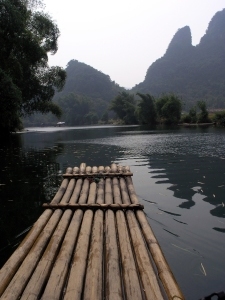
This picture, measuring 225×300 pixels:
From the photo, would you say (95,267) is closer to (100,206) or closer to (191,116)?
(100,206)

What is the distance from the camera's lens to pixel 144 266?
127 inches

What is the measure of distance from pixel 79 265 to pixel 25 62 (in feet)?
94.9

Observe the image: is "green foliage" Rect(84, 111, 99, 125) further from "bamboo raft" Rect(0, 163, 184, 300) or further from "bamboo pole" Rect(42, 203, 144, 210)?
"bamboo raft" Rect(0, 163, 184, 300)

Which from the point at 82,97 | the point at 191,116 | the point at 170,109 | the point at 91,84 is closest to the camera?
the point at 191,116

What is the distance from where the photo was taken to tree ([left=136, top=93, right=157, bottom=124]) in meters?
77.1

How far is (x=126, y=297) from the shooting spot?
8.96ft

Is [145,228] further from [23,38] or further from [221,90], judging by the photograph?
[221,90]

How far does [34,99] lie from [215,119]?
1559 inches

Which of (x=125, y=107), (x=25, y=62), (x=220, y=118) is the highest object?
(x=25, y=62)

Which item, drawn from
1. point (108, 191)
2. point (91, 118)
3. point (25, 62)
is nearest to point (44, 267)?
point (108, 191)

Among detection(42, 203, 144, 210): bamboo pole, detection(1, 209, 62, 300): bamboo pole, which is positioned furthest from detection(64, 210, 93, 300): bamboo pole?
detection(42, 203, 144, 210): bamboo pole

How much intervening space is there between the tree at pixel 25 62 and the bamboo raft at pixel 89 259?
1899cm

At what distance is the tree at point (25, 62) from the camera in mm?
22297

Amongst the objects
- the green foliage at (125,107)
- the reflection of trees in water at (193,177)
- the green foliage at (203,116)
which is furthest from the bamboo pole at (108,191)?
the green foliage at (125,107)
